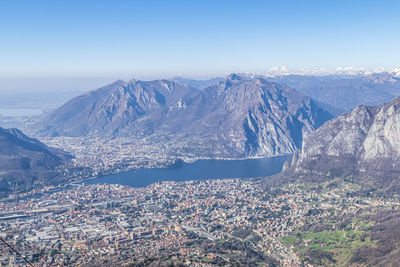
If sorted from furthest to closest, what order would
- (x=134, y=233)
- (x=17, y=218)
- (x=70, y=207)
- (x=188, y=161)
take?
(x=188, y=161) → (x=70, y=207) → (x=17, y=218) → (x=134, y=233)

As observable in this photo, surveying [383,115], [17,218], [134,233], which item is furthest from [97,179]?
[383,115]

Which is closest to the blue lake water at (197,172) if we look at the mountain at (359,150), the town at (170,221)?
the town at (170,221)

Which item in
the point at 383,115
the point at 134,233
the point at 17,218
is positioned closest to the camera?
the point at 134,233

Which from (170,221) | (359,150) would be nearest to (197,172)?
(359,150)

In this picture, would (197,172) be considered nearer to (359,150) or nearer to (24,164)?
(359,150)

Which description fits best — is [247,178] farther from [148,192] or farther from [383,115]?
[383,115]

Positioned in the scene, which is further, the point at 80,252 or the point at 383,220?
the point at 383,220

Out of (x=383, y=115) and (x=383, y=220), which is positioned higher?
(x=383, y=115)
